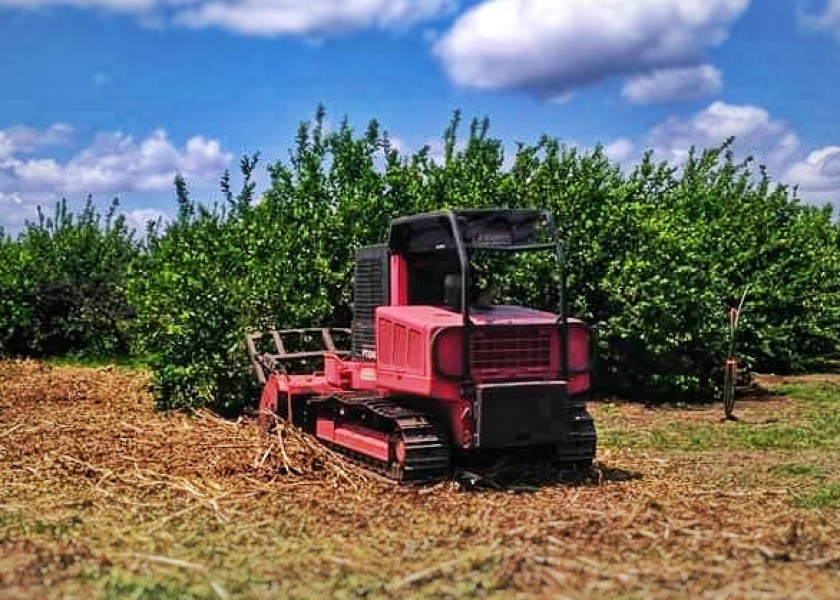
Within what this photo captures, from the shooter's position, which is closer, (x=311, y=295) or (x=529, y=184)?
(x=311, y=295)

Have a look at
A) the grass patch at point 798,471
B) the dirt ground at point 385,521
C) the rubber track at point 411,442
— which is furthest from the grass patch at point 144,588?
the grass patch at point 798,471

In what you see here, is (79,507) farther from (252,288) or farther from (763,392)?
(763,392)

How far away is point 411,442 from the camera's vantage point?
959 centimetres

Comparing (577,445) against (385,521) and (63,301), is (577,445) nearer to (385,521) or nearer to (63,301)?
(385,521)

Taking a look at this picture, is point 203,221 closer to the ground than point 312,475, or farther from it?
farther from it

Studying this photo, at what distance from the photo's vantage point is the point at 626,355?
18.3 meters

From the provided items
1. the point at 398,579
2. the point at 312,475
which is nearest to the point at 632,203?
the point at 312,475

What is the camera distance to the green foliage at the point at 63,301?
2458 cm

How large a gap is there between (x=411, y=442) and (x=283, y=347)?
4686mm

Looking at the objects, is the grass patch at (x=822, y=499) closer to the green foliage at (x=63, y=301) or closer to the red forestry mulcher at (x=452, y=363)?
the red forestry mulcher at (x=452, y=363)

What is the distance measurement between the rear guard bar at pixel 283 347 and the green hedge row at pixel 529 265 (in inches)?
12.7

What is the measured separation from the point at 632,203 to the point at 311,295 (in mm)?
5651

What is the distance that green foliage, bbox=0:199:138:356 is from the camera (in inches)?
968

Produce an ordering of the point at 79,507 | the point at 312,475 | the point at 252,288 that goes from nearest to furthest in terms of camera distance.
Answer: the point at 79,507, the point at 312,475, the point at 252,288
